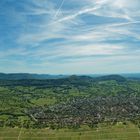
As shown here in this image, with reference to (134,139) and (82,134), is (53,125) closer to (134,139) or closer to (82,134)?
(82,134)

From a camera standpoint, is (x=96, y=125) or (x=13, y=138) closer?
(x=13, y=138)

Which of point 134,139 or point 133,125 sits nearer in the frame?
point 134,139

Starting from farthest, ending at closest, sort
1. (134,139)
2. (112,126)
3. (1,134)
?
(112,126) < (1,134) < (134,139)

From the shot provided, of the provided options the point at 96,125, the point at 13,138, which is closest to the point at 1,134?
the point at 13,138

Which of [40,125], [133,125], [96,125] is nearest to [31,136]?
[40,125]

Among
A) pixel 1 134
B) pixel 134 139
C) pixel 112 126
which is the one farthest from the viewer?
pixel 112 126

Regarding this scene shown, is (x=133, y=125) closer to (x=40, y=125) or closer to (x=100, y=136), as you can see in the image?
(x=100, y=136)
